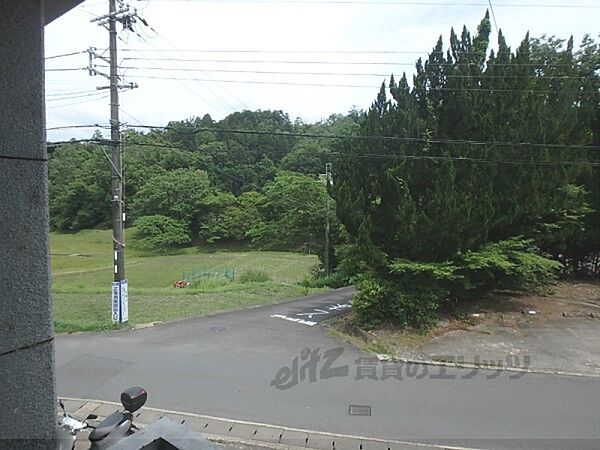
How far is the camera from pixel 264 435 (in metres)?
4.69

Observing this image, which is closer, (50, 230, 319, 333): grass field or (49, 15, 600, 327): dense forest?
(49, 15, 600, 327): dense forest

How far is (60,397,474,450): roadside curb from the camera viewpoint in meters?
4.48

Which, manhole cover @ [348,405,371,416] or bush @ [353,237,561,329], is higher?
bush @ [353,237,561,329]

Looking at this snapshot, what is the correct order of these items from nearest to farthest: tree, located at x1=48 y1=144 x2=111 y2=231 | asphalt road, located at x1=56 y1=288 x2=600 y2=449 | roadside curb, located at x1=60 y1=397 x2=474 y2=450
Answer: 1. roadside curb, located at x1=60 y1=397 x2=474 y2=450
2. asphalt road, located at x1=56 y1=288 x2=600 y2=449
3. tree, located at x1=48 y1=144 x2=111 y2=231

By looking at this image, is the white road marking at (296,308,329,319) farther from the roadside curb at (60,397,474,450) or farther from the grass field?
the roadside curb at (60,397,474,450)

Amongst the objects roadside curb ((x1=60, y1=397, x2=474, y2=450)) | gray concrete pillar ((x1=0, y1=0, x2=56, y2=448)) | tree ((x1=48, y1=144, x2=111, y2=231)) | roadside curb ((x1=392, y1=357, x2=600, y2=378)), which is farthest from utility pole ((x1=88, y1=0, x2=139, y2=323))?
tree ((x1=48, y1=144, x2=111, y2=231))

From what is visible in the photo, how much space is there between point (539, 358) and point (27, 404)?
8.42m

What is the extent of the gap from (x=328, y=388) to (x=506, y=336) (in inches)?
189

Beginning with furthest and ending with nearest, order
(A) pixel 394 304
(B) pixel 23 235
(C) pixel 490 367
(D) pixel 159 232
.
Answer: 1. (D) pixel 159 232
2. (A) pixel 394 304
3. (C) pixel 490 367
4. (B) pixel 23 235

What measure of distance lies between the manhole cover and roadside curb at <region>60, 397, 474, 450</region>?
642mm

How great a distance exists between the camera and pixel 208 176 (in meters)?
45.9

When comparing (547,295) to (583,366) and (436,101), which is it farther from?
(436,101)

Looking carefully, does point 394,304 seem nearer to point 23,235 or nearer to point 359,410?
point 359,410

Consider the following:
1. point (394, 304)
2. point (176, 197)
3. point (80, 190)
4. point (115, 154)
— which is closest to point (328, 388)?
point (394, 304)
